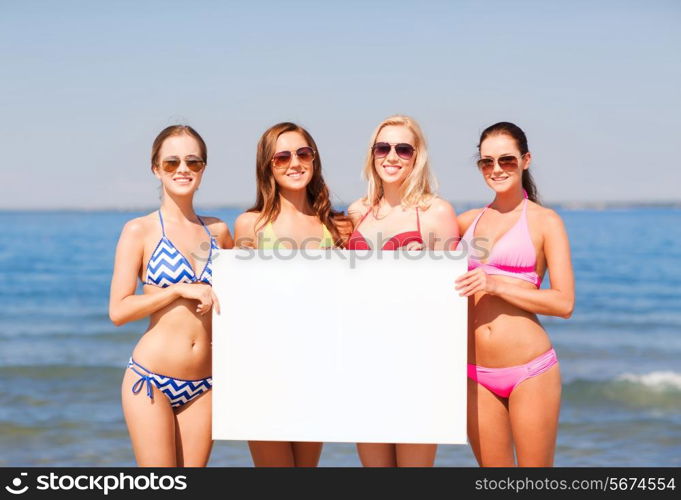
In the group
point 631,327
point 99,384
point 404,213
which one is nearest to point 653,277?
point 631,327

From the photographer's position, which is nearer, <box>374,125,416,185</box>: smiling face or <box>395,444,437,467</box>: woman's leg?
<box>395,444,437,467</box>: woman's leg

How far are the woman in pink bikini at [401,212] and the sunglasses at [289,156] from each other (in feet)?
1.23

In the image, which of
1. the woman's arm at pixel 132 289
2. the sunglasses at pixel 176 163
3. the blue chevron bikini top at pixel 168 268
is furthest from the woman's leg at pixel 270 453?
the sunglasses at pixel 176 163

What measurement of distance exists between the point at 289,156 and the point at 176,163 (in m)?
0.67

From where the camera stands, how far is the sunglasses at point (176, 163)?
4.27 meters

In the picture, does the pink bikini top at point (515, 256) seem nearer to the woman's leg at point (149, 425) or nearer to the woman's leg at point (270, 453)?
the woman's leg at point (270, 453)

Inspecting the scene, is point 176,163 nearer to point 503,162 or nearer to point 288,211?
point 288,211

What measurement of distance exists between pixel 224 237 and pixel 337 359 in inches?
41.1

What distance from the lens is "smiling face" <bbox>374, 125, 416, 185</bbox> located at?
14.7 feet

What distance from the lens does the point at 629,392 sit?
13070 millimetres

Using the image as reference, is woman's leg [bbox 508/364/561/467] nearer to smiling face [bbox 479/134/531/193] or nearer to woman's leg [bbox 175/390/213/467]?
smiling face [bbox 479/134/531/193]

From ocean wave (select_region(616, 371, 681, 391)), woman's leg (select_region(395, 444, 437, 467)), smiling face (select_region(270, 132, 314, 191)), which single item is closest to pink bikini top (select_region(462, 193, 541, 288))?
woman's leg (select_region(395, 444, 437, 467))

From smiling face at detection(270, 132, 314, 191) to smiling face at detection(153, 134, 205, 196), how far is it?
19.8 inches

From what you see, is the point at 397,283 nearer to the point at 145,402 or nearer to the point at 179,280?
the point at 179,280
